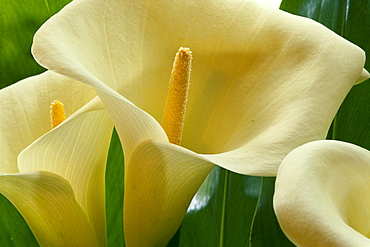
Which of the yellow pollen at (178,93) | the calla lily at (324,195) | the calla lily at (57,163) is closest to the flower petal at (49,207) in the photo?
the calla lily at (57,163)

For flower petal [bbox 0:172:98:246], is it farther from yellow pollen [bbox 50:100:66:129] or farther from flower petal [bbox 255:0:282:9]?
flower petal [bbox 255:0:282:9]

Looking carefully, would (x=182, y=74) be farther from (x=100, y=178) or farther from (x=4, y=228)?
(x=4, y=228)

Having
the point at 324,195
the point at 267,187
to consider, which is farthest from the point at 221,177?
the point at 324,195

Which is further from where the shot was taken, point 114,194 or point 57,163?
point 114,194

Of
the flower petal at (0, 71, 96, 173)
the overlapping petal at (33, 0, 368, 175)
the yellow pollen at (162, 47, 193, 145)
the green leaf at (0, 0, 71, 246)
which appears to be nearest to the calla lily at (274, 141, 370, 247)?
the overlapping petal at (33, 0, 368, 175)

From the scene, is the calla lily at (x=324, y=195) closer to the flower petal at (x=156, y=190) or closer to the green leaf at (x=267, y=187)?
the flower petal at (x=156, y=190)

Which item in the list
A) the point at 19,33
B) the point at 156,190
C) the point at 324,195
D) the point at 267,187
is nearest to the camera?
the point at 324,195

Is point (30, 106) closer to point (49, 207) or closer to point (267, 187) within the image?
point (49, 207)
